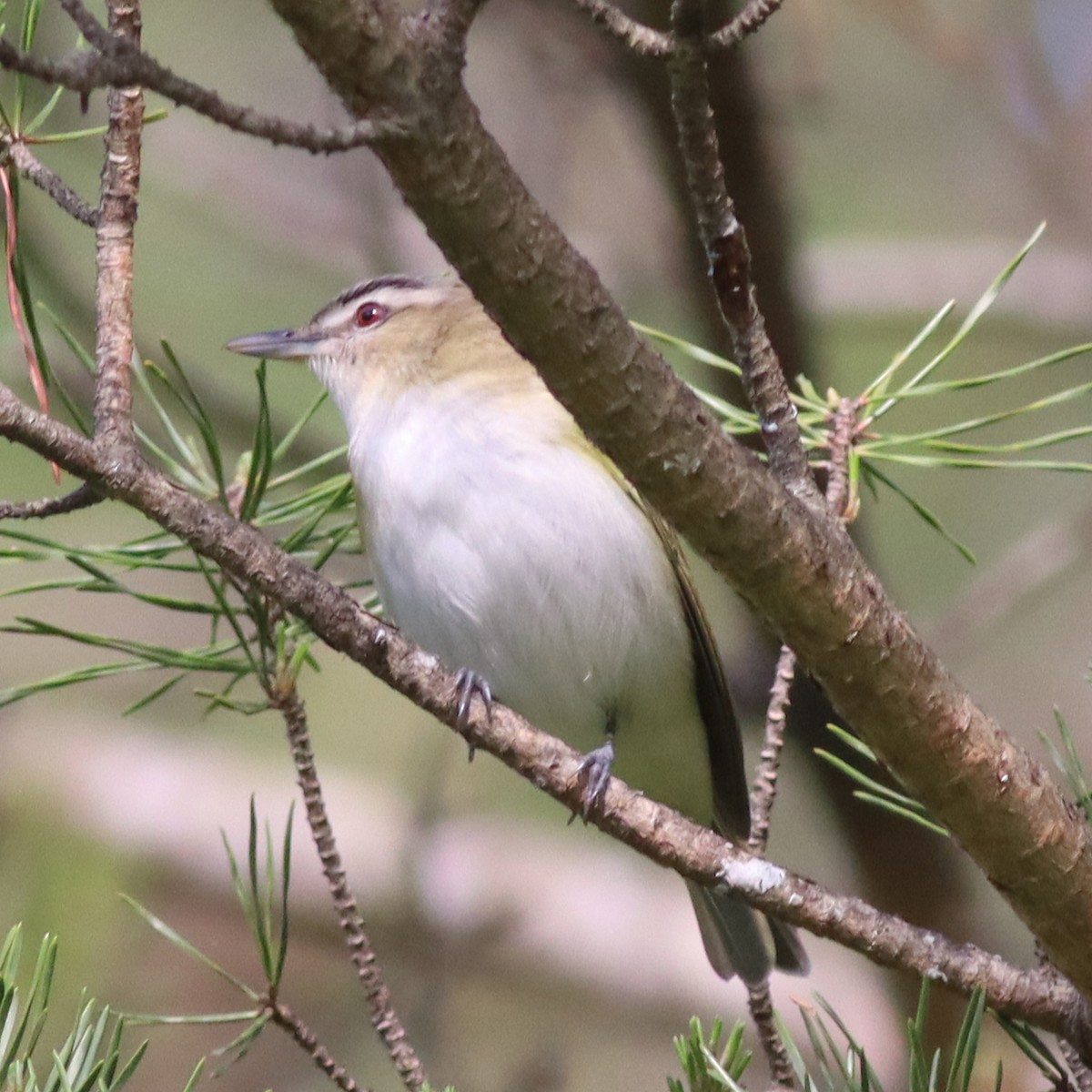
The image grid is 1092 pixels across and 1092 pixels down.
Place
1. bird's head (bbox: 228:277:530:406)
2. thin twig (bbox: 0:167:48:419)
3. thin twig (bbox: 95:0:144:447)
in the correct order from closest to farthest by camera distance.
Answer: thin twig (bbox: 95:0:144:447) → thin twig (bbox: 0:167:48:419) → bird's head (bbox: 228:277:530:406)

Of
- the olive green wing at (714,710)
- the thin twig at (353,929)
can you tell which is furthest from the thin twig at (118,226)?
the olive green wing at (714,710)

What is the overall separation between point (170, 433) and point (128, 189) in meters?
0.65

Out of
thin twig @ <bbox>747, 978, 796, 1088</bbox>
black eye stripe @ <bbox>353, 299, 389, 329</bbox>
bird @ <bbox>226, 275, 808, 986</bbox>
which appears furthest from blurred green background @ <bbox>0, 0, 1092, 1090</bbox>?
thin twig @ <bbox>747, 978, 796, 1088</bbox>

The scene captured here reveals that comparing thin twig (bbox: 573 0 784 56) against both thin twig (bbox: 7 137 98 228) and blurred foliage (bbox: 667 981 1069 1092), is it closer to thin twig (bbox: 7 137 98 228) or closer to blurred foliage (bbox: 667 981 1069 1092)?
thin twig (bbox: 7 137 98 228)

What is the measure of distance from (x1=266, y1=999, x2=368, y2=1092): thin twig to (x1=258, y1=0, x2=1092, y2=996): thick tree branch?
0.62m

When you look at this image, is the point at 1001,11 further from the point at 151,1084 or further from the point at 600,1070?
the point at 151,1084

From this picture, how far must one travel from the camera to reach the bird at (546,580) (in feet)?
8.13

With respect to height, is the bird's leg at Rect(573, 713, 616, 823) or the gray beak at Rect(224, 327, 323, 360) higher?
the gray beak at Rect(224, 327, 323, 360)

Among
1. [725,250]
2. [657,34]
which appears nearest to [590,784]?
[725,250]

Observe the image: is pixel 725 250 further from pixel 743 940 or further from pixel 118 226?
pixel 743 940

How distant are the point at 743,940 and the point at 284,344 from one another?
57.9 inches

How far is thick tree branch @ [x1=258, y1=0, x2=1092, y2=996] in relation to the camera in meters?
1.08

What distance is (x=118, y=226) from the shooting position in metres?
1.57

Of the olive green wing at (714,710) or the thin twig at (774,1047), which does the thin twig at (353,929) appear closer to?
the thin twig at (774,1047)
